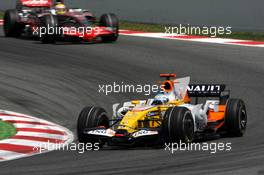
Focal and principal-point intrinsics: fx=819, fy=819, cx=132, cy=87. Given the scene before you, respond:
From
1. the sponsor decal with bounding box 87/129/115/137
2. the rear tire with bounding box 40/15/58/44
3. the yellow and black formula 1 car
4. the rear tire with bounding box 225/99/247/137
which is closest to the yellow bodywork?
the yellow and black formula 1 car

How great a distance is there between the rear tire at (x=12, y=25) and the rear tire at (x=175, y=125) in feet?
48.4

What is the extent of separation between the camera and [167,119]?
1162cm

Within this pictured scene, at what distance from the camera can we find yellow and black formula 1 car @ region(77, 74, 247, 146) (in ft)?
38.3

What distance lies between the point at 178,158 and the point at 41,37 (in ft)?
45.3

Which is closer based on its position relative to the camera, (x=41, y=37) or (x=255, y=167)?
(x=255, y=167)

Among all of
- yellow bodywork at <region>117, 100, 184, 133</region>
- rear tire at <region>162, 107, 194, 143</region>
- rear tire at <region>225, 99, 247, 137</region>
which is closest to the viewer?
rear tire at <region>162, 107, 194, 143</region>

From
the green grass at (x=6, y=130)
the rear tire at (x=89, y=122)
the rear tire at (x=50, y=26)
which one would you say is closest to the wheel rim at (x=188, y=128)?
the rear tire at (x=89, y=122)

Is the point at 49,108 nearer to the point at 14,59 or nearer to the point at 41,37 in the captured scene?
the point at 14,59

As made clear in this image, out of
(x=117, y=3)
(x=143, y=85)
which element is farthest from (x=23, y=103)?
(x=117, y=3)

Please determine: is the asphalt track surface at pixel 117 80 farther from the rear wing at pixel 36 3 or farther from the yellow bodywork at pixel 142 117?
the rear wing at pixel 36 3

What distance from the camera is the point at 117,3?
94.0 ft

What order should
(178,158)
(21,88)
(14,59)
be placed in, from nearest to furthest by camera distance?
(178,158) < (21,88) < (14,59)

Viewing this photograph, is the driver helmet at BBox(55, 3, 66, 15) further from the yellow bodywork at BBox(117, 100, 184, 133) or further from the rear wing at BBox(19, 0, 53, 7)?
the yellow bodywork at BBox(117, 100, 184, 133)

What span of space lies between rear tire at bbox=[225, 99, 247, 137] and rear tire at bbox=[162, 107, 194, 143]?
1264 millimetres
